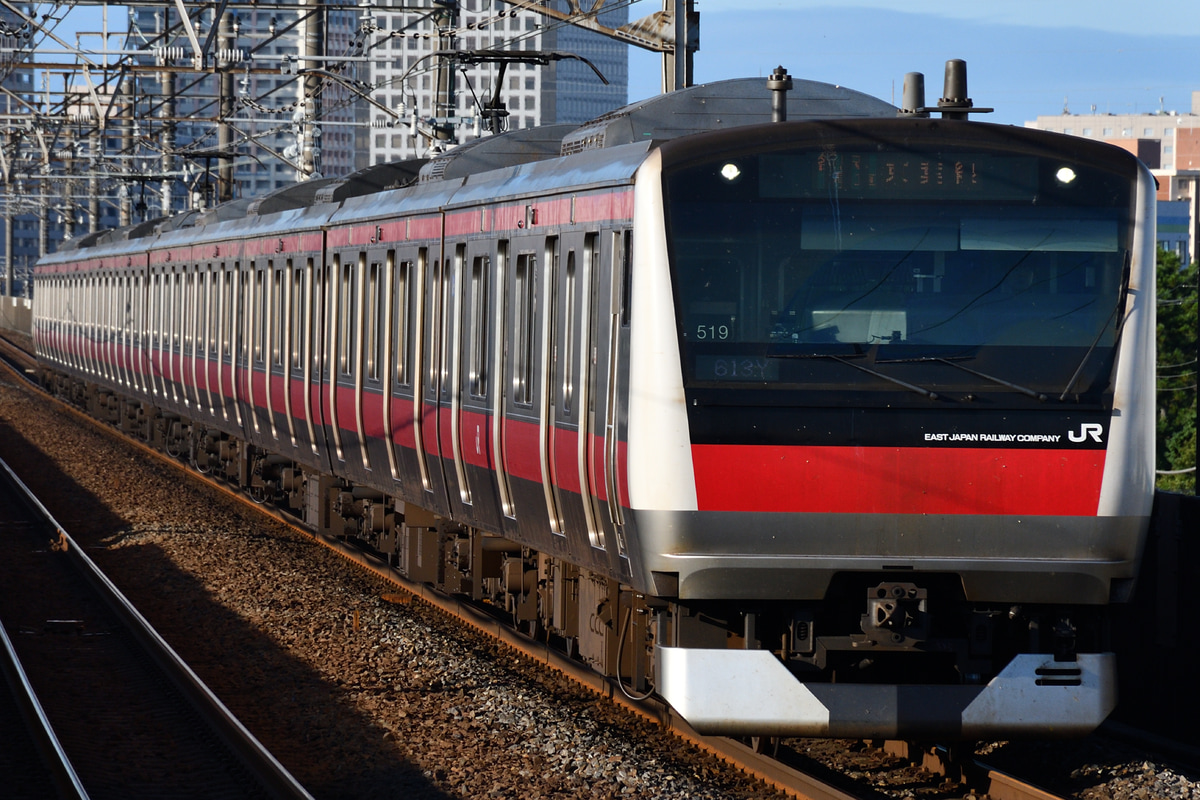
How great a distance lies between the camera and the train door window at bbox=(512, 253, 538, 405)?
30.8ft

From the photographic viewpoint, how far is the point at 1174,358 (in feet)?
186

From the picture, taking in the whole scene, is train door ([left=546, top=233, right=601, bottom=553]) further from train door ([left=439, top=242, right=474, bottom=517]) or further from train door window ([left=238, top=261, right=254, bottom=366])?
train door window ([left=238, top=261, right=254, bottom=366])

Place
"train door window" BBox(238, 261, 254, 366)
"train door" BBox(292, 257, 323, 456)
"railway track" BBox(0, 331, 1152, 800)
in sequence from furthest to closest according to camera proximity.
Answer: "train door window" BBox(238, 261, 254, 366) < "train door" BBox(292, 257, 323, 456) < "railway track" BBox(0, 331, 1152, 800)

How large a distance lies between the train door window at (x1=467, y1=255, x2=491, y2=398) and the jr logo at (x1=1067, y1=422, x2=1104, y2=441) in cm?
390

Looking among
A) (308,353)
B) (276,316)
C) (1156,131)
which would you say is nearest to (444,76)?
(276,316)

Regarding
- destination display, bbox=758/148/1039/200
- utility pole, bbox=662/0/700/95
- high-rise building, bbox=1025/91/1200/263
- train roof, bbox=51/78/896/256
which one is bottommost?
destination display, bbox=758/148/1039/200

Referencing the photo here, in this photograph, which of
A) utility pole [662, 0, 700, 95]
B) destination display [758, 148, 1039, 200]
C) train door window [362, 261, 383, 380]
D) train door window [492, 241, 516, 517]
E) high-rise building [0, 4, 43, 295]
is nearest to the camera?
destination display [758, 148, 1039, 200]

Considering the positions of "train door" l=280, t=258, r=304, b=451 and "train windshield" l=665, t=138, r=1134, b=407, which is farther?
"train door" l=280, t=258, r=304, b=451

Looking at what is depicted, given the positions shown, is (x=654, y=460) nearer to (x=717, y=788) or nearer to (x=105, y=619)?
(x=717, y=788)

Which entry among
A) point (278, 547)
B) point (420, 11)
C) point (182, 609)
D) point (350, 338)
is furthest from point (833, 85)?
point (420, 11)

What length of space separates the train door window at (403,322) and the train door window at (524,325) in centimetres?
231

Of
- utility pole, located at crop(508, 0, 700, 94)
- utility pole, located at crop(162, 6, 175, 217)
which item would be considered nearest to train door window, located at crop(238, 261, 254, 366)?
utility pole, located at crop(508, 0, 700, 94)

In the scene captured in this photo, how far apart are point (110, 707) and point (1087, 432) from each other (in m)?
6.06

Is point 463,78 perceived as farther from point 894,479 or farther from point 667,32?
point 894,479
